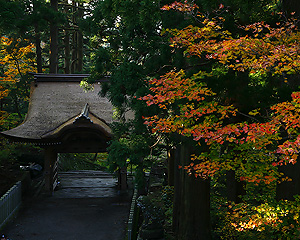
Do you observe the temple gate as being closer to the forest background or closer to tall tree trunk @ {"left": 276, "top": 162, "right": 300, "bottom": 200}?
the forest background

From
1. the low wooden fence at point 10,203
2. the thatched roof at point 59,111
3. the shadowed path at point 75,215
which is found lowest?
the shadowed path at point 75,215

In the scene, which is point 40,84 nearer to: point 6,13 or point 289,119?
point 6,13

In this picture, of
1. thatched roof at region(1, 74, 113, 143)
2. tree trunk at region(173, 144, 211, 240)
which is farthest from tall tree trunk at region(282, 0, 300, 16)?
thatched roof at region(1, 74, 113, 143)

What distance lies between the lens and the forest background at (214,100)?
6580 mm

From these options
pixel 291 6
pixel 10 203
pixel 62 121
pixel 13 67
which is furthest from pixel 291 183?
pixel 13 67

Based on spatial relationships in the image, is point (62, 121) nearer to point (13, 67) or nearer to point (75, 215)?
point (75, 215)

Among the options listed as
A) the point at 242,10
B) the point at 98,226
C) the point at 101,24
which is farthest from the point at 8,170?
the point at 242,10

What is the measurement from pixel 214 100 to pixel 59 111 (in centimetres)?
1006

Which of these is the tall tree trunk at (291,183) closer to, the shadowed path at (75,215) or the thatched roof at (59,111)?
the shadowed path at (75,215)

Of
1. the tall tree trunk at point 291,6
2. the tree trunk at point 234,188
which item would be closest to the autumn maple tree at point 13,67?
the tree trunk at point 234,188

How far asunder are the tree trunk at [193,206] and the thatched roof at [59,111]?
19.4ft

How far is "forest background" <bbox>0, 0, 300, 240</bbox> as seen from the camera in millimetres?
6580

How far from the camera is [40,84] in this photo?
1888 cm

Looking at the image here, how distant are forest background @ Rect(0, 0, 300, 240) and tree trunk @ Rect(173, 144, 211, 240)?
26 mm
